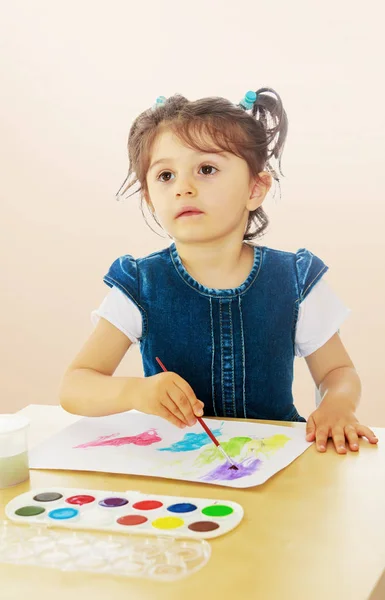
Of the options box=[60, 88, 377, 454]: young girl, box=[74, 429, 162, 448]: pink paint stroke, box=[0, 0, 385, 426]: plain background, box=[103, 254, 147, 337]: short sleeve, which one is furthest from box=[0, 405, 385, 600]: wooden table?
box=[0, 0, 385, 426]: plain background

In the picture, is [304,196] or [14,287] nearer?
[304,196]

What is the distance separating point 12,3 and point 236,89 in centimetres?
88

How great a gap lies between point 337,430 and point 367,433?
39 millimetres

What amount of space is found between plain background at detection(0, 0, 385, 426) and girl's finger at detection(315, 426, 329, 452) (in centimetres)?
176

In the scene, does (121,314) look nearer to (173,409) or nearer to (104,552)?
(173,409)

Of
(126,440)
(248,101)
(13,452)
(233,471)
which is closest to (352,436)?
(233,471)

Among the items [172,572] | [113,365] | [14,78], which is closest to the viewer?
[172,572]

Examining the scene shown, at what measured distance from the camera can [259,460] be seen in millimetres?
935

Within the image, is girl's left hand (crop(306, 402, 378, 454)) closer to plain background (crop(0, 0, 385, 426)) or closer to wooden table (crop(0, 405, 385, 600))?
wooden table (crop(0, 405, 385, 600))

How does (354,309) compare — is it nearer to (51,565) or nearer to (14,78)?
(14,78)

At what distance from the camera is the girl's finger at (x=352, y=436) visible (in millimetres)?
978

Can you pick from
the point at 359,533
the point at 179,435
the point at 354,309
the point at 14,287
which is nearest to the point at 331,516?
the point at 359,533

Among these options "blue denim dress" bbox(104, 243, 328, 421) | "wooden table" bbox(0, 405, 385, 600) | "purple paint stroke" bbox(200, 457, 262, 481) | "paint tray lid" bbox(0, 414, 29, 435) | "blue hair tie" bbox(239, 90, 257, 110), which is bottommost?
"wooden table" bbox(0, 405, 385, 600)

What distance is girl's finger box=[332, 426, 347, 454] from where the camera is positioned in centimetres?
97
